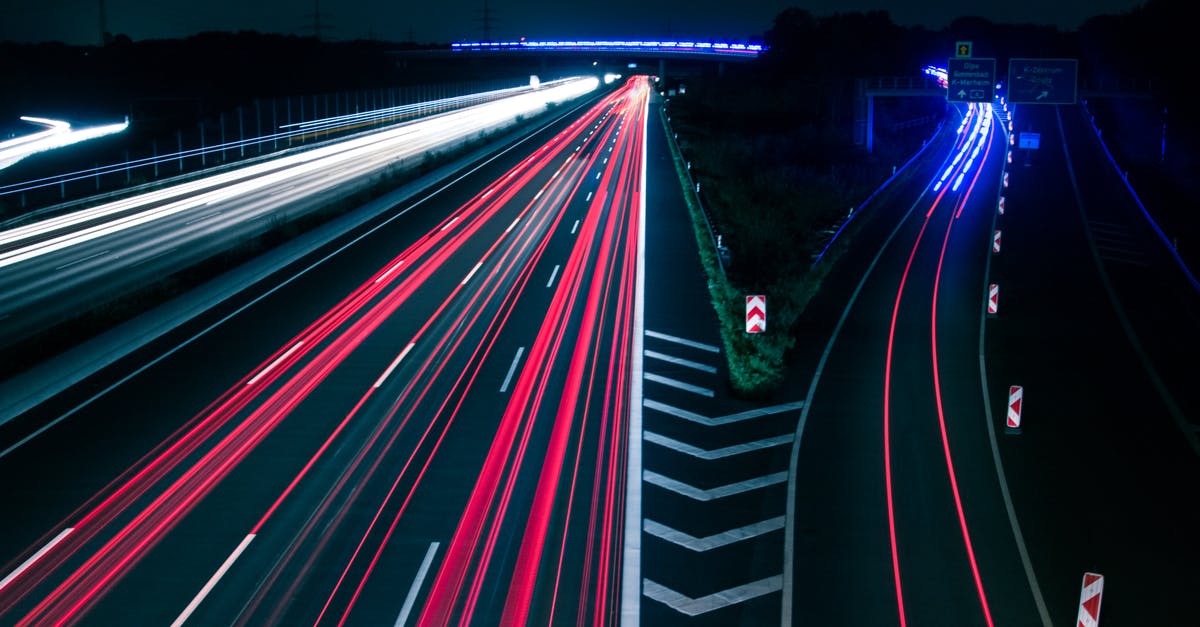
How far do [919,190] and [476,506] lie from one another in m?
45.7

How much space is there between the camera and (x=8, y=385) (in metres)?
18.0

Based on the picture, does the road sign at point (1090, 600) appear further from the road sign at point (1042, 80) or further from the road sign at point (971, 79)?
the road sign at point (971, 79)

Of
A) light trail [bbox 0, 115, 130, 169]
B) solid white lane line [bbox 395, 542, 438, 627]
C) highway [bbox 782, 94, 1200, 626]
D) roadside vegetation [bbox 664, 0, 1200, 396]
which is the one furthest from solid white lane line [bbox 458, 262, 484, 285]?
light trail [bbox 0, 115, 130, 169]

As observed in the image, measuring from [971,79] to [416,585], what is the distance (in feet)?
146

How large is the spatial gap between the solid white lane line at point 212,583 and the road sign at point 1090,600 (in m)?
8.74

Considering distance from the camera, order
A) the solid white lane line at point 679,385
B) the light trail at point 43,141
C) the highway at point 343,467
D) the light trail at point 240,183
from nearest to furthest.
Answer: the highway at point 343,467 < the solid white lane line at point 679,385 < the light trail at point 240,183 < the light trail at point 43,141

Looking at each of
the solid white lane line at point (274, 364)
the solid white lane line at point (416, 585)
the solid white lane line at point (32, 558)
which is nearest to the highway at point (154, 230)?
the solid white lane line at point (274, 364)

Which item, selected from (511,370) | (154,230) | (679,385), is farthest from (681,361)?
(154,230)

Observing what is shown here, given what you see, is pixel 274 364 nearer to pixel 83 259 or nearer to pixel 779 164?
pixel 83 259

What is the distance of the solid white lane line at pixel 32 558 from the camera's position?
37.5 ft

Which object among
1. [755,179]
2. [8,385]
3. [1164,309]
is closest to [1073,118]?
[755,179]

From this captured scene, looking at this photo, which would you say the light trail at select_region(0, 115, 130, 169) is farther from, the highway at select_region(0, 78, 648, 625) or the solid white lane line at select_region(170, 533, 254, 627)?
the solid white lane line at select_region(170, 533, 254, 627)

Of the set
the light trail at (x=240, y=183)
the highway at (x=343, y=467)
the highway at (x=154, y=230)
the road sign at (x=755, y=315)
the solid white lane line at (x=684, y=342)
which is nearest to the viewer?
the highway at (x=343, y=467)

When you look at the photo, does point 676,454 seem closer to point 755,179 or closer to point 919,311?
point 919,311
